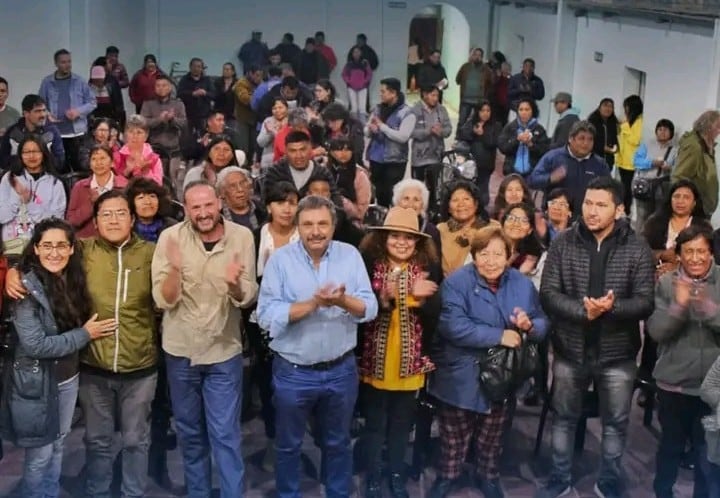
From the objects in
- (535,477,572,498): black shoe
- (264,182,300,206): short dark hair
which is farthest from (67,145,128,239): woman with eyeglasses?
(535,477,572,498): black shoe

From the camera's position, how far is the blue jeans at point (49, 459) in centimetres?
450

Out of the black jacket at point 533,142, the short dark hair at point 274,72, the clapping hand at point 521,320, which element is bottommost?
the clapping hand at point 521,320

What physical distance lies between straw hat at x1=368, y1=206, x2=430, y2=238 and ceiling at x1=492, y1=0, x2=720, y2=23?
613cm

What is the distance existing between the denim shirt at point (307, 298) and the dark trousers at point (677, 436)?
1533 mm

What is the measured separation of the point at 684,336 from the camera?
4.71m

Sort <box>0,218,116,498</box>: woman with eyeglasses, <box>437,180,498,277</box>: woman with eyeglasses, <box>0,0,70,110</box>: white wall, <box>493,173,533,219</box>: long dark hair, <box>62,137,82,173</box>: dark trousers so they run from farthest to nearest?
<box>0,0,70,110</box>: white wall → <box>62,137,82,173</box>: dark trousers → <box>493,173,533,219</box>: long dark hair → <box>437,180,498,277</box>: woman with eyeglasses → <box>0,218,116,498</box>: woman with eyeglasses

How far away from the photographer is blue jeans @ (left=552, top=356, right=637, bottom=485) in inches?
191

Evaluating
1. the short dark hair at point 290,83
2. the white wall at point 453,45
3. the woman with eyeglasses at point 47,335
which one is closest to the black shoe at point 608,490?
the woman with eyeglasses at point 47,335

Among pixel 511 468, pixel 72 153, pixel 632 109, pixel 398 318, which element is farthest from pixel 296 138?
pixel 632 109

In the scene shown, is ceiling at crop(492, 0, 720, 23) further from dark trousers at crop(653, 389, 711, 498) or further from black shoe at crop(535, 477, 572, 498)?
black shoe at crop(535, 477, 572, 498)

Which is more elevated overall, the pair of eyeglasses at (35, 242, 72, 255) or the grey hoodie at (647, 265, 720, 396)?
the pair of eyeglasses at (35, 242, 72, 255)

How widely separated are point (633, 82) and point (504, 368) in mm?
8839

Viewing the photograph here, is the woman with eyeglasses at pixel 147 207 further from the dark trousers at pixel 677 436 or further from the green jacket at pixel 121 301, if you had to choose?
the dark trousers at pixel 677 436

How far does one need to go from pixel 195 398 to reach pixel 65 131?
558 cm
